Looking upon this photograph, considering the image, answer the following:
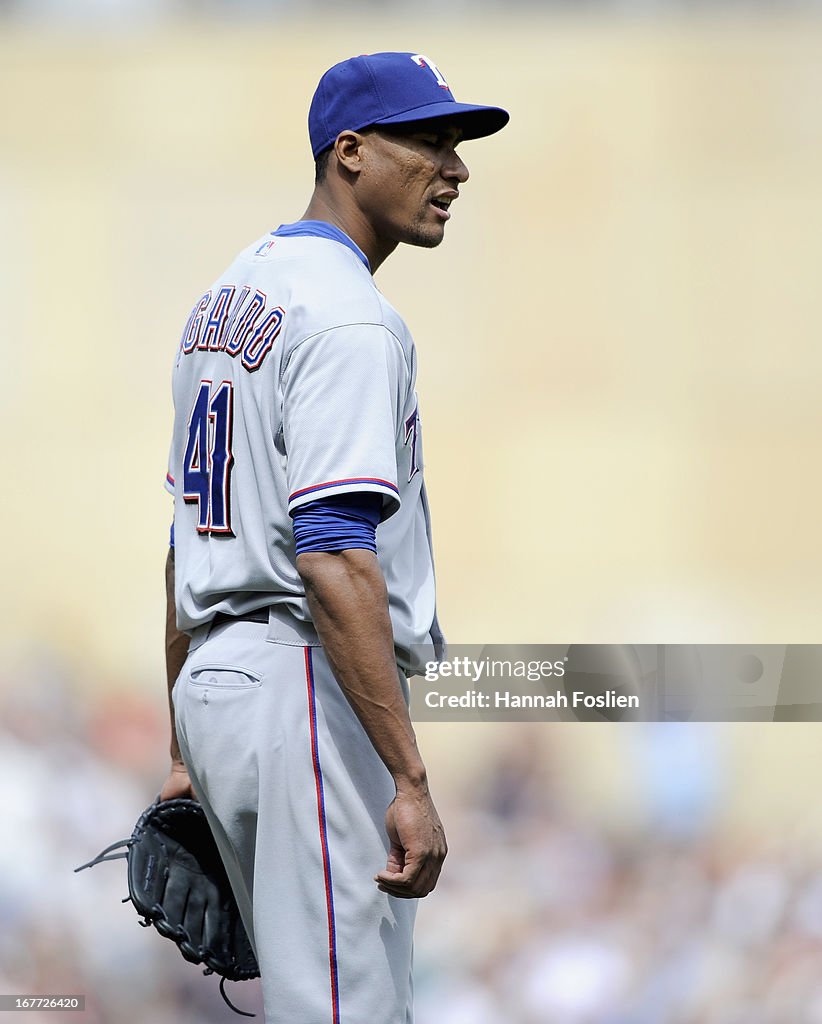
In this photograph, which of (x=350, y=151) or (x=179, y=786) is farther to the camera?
(x=179, y=786)

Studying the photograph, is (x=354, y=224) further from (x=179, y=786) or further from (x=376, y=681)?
(x=179, y=786)

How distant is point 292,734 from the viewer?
4.73 ft

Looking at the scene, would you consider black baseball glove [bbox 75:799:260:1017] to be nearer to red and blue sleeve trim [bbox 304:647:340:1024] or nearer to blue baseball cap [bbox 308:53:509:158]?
red and blue sleeve trim [bbox 304:647:340:1024]

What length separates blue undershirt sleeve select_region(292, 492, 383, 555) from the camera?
4.52 ft

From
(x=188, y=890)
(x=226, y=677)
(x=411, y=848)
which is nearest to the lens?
(x=411, y=848)

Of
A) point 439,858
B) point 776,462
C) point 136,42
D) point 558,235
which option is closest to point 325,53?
point 136,42

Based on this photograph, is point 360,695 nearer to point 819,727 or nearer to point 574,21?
point 819,727

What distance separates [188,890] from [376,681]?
672 mm

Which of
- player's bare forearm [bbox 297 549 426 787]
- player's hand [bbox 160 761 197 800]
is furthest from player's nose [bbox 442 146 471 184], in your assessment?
player's hand [bbox 160 761 197 800]

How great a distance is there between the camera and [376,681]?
1.37 m

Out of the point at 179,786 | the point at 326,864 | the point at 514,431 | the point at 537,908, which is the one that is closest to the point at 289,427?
the point at 326,864

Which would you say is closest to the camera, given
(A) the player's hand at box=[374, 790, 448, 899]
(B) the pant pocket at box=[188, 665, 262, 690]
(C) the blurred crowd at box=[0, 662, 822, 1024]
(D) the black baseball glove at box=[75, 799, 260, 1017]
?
(A) the player's hand at box=[374, 790, 448, 899]

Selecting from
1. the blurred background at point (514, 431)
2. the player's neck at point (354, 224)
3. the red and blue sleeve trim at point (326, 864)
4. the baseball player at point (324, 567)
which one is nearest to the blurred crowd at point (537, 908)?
the blurred background at point (514, 431)

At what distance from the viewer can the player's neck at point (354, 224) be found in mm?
1601
